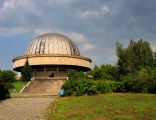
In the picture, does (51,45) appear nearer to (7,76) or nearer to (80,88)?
(7,76)

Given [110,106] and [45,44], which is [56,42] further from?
[110,106]

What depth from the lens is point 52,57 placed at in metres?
59.3

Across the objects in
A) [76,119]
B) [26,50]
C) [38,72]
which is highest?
[26,50]

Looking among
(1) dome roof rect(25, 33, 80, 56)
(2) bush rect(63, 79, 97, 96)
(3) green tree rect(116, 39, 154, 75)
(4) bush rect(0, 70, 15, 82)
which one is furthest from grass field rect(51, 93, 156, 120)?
(1) dome roof rect(25, 33, 80, 56)

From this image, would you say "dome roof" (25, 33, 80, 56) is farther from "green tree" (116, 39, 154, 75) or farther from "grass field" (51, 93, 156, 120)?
"grass field" (51, 93, 156, 120)

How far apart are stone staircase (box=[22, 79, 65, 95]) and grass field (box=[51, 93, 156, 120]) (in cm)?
1633

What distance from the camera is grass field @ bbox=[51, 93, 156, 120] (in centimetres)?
1614

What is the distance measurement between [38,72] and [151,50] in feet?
75.5

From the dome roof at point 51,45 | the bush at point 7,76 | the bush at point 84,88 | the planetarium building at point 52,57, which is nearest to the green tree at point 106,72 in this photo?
the bush at point 7,76

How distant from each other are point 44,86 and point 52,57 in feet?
59.7

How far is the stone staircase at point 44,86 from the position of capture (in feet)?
125

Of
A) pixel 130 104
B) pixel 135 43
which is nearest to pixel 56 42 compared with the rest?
pixel 135 43

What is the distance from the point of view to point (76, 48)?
2677 inches

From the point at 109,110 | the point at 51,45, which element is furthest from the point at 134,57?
the point at 109,110
